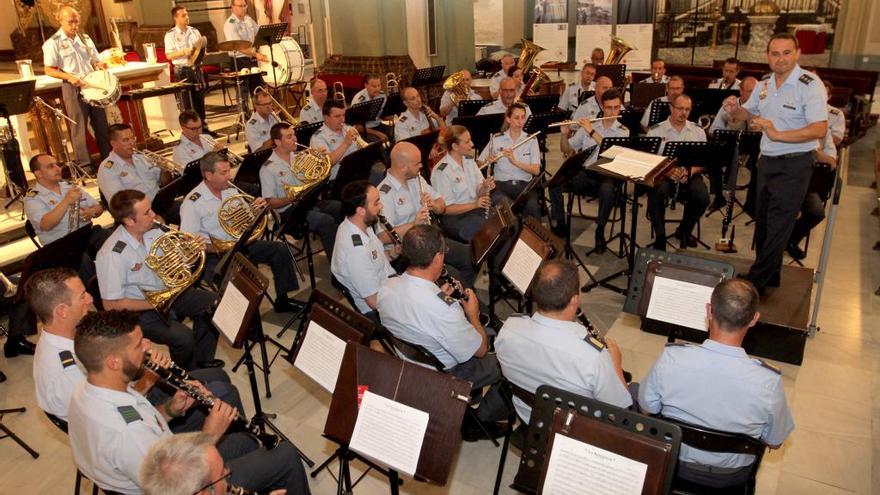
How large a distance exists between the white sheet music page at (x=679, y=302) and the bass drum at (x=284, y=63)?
9230 millimetres

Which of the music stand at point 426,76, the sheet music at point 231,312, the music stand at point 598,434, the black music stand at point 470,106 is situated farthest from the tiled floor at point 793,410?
the music stand at point 426,76

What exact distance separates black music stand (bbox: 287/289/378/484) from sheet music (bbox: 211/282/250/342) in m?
0.45

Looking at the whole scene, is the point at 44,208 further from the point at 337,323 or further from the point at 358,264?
the point at 337,323

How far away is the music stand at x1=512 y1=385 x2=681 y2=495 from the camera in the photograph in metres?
2.31

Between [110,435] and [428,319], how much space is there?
5.31 ft

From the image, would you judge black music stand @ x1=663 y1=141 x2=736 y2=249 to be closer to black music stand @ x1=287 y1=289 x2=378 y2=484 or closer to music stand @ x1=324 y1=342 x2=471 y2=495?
black music stand @ x1=287 y1=289 x2=378 y2=484

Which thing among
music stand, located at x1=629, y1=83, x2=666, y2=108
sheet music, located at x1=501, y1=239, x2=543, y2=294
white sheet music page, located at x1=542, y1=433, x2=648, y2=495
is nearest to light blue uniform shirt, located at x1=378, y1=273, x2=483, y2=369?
sheet music, located at x1=501, y1=239, x2=543, y2=294

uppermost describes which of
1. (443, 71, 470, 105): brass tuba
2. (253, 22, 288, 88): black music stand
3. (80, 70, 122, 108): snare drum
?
(253, 22, 288, 88): black music stand

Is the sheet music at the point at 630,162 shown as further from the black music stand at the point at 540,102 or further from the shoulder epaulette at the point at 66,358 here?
the shoulder epaulette at the point at 66,358

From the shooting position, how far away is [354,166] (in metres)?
6.09

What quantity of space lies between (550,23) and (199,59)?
11726 millimetres

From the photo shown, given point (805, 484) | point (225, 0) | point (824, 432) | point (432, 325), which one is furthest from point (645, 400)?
point (225, 0)

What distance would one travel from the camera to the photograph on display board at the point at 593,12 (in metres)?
18.6

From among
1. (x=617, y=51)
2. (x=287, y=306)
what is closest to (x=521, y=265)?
(x=287, y=306)
